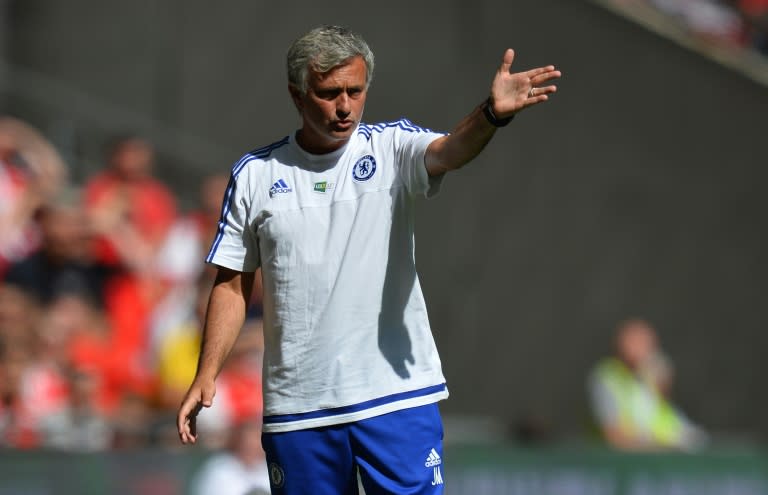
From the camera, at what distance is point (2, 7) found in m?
11.3

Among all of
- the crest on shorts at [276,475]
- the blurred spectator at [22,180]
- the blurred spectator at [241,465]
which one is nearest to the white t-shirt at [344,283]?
the crest on shorts at [276,475]

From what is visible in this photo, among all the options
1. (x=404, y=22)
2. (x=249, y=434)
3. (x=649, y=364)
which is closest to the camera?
(x=249, y=434)

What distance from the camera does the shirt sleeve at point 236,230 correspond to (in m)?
4.54

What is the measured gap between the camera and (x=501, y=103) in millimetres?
4070

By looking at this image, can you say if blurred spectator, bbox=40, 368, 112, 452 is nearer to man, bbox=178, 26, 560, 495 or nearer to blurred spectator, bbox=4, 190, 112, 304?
blurred spectator, bbox=4, 190, 112, 304

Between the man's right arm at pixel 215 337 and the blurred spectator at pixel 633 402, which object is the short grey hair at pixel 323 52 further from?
the blurred spectator at pixel 633 402

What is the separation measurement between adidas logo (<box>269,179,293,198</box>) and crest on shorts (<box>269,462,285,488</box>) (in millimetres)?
939

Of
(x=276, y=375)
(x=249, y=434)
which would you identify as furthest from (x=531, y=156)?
(x=276, y=375)

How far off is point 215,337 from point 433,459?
88 centimetres

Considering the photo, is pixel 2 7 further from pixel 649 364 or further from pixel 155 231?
pixel 649 364

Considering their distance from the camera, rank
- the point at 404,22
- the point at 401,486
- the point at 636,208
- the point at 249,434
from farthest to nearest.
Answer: the point at 636,208, the point at 404,22, the point at 249,434, the point at 401,486

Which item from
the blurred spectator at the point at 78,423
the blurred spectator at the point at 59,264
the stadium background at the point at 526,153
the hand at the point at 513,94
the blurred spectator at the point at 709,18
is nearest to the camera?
the hand at the point at 513,94

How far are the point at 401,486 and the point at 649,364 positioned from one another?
23.5ft

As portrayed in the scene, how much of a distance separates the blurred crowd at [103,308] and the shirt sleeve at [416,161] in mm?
3160
